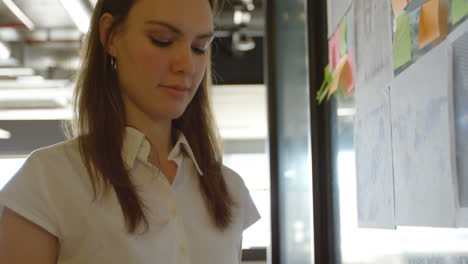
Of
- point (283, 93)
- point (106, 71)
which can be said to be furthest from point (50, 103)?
point (106, 71)

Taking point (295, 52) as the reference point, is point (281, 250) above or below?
below

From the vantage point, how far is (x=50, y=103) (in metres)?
7.11

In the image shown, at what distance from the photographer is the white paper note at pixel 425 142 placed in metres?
0.73

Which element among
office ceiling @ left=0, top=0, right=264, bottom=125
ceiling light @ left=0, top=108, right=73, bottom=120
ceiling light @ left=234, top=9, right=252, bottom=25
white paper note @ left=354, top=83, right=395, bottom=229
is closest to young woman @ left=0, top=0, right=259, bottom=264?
white paper note @ left=354, top=83, right=395, bottom=229

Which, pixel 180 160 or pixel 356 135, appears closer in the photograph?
pixel 180 160

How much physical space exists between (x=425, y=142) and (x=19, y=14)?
462 cm

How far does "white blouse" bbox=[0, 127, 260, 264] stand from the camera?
2.84 ft

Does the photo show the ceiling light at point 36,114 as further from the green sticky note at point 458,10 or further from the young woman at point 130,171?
the green sticky note at point 458,10

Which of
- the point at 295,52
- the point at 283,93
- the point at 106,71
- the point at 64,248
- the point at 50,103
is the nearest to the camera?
the point at 64,248

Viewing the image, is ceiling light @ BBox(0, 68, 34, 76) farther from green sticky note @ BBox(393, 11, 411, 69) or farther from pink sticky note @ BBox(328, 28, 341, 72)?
green sticky note @ BBox(393, 11, 411, 69)

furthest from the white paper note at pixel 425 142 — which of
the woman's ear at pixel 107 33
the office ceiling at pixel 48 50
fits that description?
the office ceiling at pixel 48 50

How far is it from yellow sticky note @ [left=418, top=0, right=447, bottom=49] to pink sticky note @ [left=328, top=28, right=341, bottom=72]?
56 cm

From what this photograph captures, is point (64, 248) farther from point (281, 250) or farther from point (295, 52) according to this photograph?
point (281, 250)

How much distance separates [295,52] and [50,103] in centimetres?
579
